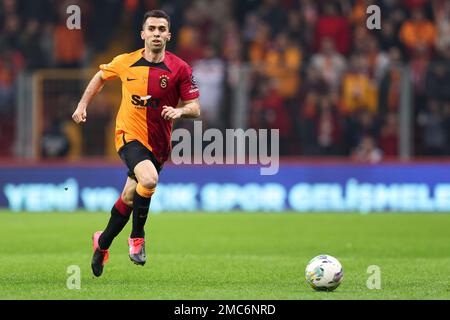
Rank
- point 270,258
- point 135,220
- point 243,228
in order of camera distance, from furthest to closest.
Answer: point 243,228 < point 270,258 < point 135,220

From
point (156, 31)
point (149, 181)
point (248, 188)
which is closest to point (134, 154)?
point (149, 181)

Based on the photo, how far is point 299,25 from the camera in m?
21.1

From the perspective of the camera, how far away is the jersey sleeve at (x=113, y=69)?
10.3 meters

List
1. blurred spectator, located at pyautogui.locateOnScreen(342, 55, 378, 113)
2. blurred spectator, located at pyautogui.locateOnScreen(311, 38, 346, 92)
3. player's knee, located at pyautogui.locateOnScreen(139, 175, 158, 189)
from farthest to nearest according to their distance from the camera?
blurred spectator, located at pyautogui.locateOnScreen(311, 38, 346, 92), blurred spectator, located at pyautogui.locateOnScreen(342, 55, 378, 113), player's knee, located at pyautogui.locateOnScreen(139, 175, 158, 189)

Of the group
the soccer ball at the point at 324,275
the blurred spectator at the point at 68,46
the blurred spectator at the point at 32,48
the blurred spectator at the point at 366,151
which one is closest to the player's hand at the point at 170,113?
the soccer ball at the point at 324,275

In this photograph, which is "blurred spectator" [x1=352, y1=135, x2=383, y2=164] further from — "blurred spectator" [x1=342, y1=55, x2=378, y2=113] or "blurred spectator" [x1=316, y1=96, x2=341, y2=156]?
"blurred spectator" [x1=342, y1=55, x2=378, y2=113]

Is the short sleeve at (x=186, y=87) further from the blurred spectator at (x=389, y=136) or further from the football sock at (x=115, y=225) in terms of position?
the blurred spectator at (x=389, y=136)

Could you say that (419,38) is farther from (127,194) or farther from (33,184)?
(127,194)

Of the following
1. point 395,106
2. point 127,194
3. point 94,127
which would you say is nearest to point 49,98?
point 94,127

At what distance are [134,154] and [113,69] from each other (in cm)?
88

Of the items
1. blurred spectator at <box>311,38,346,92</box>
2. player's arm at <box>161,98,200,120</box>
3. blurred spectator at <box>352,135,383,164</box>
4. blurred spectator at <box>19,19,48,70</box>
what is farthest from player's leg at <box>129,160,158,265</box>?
blurred spectator at <box>19,19,48,70</box>

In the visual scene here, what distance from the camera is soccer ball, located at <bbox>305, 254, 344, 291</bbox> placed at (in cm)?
898

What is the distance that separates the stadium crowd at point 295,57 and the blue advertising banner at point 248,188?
1.33 ft

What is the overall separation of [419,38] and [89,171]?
6.61 meters
